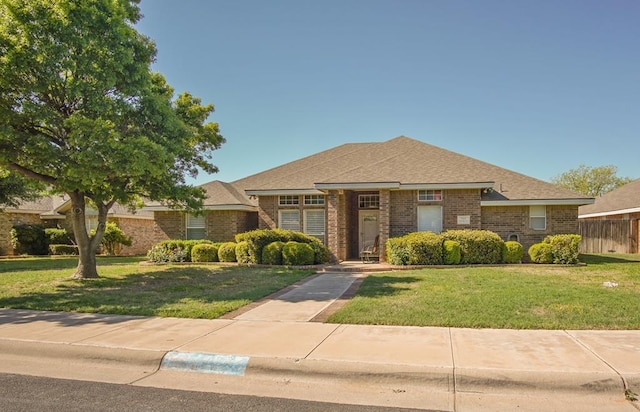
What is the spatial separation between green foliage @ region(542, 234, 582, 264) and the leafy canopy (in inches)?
532

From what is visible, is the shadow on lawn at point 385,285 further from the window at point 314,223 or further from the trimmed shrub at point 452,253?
the window at point 314,223

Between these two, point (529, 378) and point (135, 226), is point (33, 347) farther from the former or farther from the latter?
point (135, 226)

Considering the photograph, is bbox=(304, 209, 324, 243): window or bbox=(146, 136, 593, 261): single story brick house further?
bbox=(304, 209, 324, 243): window

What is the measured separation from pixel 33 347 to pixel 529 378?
21.3 feet

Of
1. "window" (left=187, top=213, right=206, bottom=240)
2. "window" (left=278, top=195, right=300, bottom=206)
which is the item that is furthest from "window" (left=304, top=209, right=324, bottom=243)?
"window" (left=187, top=213, right=206, bottom=240)

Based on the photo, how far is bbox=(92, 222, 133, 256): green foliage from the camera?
26891mm

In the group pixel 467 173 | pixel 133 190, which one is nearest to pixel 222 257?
pixel 133 190

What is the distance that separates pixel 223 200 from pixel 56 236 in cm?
1272

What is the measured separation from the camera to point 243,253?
59.2 ft

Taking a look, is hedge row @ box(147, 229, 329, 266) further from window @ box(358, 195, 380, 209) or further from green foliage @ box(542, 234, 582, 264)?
green foliage @ box(542, 234, 582, 264)

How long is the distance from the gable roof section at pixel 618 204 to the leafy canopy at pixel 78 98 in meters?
24.7

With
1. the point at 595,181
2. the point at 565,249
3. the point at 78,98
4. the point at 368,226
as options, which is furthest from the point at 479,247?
the point at 595,181

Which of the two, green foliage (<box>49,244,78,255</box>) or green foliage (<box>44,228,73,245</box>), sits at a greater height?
green foliage (<box>44,228,73,245</box>)

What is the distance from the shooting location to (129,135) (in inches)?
479
